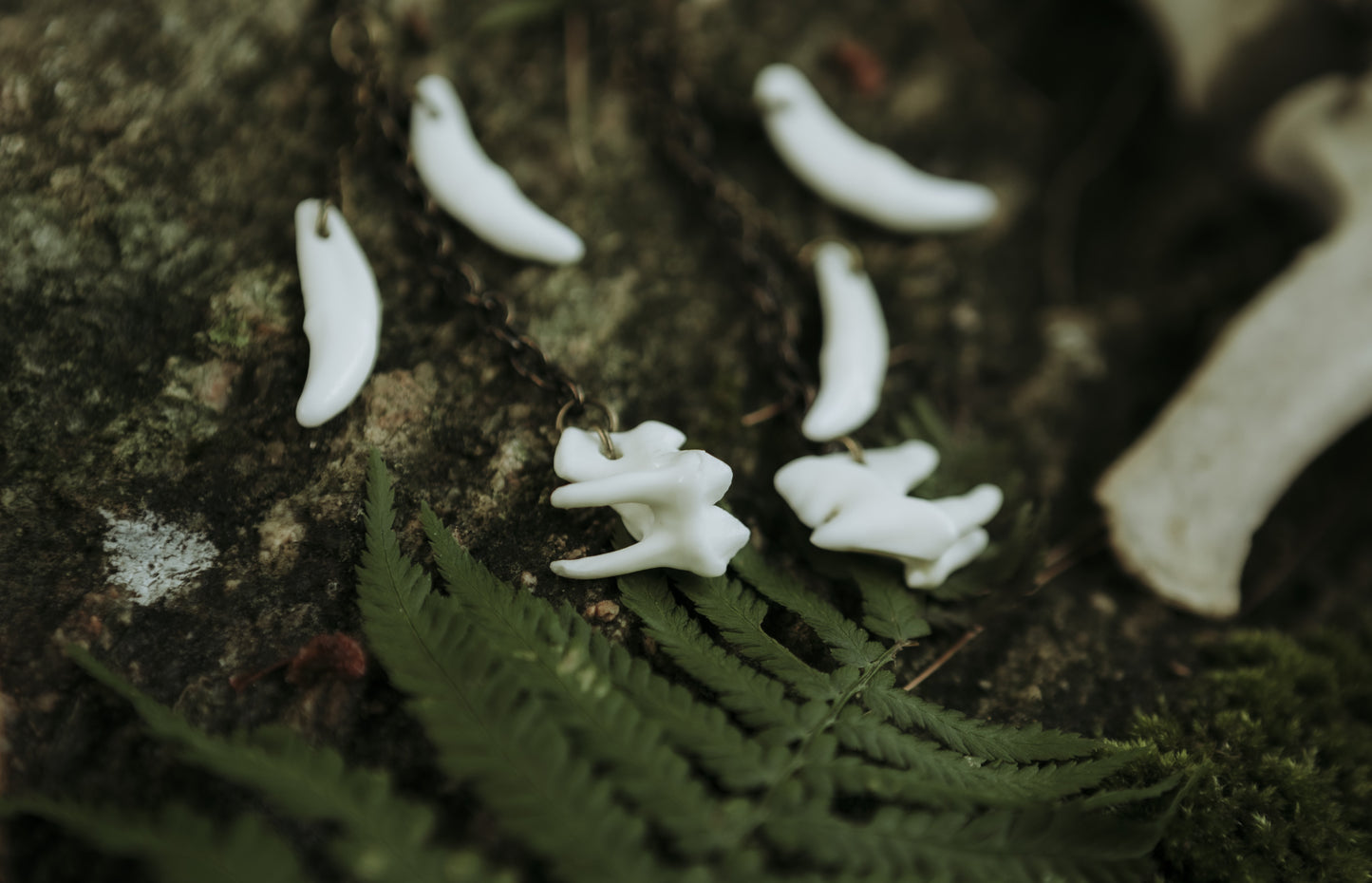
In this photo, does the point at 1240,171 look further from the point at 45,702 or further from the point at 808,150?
the point at 45,702

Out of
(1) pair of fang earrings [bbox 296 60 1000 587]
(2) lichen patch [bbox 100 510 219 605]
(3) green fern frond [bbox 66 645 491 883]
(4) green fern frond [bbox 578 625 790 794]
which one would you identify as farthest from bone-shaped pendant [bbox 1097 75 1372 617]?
(2) lichen patch [bbox 100 510 219 605]

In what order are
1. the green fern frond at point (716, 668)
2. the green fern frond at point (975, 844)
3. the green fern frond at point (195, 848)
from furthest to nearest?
the green fern frond at point (716, 668) < the green fern frond at point (975, 844) < the green fern frond at point (195, 848)

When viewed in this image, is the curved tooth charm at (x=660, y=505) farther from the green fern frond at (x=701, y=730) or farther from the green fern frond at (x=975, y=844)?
the green fern frond at (x=975, y=844)

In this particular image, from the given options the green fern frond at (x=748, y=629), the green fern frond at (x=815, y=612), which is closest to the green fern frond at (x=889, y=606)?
the green fern frond at (x=815, y=612)

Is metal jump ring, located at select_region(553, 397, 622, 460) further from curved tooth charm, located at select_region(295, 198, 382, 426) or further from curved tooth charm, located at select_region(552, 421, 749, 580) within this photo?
curved tooth charm, located at select_region(295, 198, 382, 426)

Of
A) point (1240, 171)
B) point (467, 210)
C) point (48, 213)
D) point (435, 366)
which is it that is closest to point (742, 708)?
point (435, 366)

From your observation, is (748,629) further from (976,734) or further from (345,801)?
(345,801)
